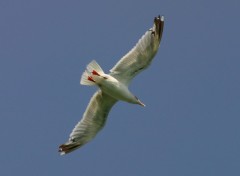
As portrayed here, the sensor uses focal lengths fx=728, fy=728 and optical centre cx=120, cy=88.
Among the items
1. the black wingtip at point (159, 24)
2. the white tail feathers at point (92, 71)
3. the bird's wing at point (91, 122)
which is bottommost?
the bird's wing at point (91, 122)

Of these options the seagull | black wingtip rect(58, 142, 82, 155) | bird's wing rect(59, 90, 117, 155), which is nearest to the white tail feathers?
the seagull

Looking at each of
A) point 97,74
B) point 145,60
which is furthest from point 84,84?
point 145,60

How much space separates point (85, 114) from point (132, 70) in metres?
2.00

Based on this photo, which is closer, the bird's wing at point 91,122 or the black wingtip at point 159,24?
the black wingtip at point 159,24

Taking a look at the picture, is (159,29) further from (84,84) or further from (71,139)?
(71,139)

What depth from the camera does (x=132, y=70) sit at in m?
19.5

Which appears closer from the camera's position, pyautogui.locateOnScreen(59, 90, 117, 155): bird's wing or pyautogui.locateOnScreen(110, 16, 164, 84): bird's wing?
pyautogui.locateOnScreen(110, 16, 164, 84): bird's wing

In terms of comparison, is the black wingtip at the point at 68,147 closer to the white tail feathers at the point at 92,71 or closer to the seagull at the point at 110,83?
the seagull at the point at 110,83

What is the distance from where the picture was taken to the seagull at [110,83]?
62.4 ft

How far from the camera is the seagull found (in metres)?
19.0

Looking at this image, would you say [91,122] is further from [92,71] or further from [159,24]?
[159,24]

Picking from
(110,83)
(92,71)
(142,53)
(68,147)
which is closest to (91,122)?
(68,147)

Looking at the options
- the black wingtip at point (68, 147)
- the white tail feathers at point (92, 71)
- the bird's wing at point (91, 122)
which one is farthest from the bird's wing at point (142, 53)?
the black wingtip at point (68, 147)

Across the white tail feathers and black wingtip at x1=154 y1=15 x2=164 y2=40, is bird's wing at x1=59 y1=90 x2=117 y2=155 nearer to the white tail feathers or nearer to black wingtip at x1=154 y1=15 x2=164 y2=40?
the white tail feathers
